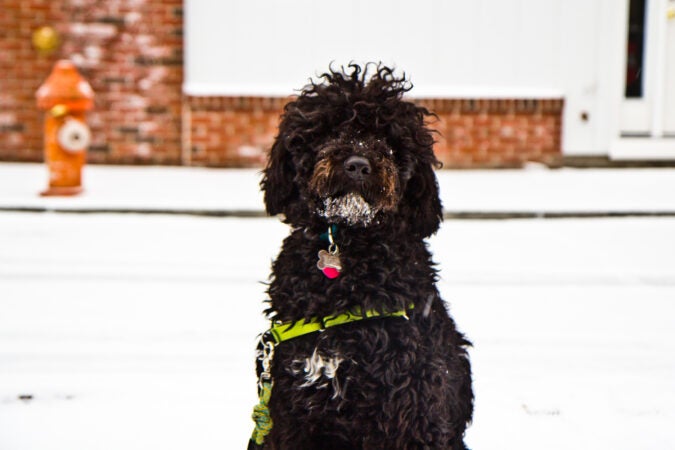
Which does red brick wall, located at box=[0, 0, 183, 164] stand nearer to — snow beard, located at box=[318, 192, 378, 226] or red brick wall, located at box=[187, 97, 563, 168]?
red brick wall, located at box=[187, 97, 563, 168]

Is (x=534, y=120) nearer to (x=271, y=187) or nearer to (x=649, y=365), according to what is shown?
Result: (x=649, y=365)

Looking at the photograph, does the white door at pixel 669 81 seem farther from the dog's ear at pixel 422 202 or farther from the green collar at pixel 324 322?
the green collar at pixel 324 322

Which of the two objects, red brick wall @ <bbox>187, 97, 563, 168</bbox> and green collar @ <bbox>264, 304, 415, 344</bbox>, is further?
red brick wall @ <bbox>187, 97, 563, 168</bbox>

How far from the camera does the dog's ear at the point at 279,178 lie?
264cm

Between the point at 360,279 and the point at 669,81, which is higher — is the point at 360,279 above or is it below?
below

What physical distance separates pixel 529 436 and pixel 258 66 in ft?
29.5

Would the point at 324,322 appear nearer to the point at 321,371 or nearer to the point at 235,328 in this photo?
the point at 321,371

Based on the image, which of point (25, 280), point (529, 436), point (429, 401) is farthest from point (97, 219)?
point (429, 401)

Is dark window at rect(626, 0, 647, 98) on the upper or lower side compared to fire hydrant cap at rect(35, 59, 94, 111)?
upper

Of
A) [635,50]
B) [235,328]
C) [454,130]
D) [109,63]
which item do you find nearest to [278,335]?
[235,328]

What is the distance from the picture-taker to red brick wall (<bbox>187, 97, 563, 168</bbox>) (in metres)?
11.5

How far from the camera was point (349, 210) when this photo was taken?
245 cm

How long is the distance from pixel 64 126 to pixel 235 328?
515 centimetres

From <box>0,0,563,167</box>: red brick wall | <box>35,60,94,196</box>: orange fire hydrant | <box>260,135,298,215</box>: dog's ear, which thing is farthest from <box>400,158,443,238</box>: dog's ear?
<box>0,0,563,167</box>: red brick wall
